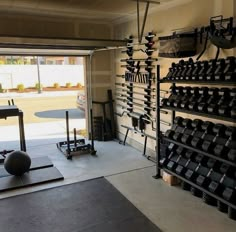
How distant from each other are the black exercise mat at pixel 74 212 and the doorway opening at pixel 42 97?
2.50 meters

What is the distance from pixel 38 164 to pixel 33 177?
54 cm

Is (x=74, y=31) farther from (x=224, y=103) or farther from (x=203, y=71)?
(x=224, y=103)

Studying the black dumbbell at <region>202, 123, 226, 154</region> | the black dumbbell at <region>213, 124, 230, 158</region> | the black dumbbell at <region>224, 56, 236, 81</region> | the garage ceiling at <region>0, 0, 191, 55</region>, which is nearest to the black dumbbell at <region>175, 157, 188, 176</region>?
the black dumbbell at <region>202, 123, 226, 154</region>

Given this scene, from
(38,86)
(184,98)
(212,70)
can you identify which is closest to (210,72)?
(212,70)

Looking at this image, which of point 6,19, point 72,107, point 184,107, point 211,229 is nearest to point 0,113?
point 6,19

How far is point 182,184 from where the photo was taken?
358 centimetres

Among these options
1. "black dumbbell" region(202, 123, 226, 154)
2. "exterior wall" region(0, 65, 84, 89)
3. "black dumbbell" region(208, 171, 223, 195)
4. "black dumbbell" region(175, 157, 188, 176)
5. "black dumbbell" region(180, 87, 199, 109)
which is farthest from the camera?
"exterior wall" region(0, 65, 84, 89)

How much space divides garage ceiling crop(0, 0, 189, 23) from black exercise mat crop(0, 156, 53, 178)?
8.47ft

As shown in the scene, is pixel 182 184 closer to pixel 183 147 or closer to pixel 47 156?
pixel 183 147

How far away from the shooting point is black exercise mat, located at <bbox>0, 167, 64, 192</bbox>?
3.75m

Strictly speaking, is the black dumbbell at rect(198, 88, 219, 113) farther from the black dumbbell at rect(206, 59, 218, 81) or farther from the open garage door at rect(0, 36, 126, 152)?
the open garage door at rect(0, 36, 126, 152)

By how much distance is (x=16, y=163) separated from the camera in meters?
3.94

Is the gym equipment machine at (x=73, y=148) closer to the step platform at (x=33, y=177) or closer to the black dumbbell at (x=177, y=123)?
the step platform at (x=33, y=177)

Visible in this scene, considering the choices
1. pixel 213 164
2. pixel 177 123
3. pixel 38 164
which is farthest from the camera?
pixel 38 164
